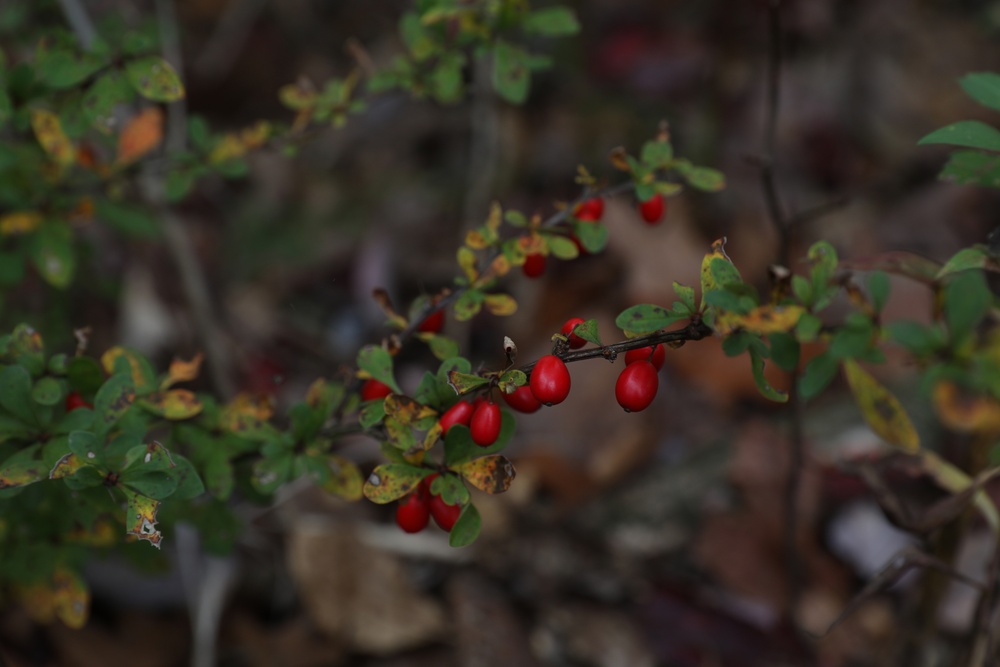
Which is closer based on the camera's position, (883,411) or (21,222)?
(883,411)

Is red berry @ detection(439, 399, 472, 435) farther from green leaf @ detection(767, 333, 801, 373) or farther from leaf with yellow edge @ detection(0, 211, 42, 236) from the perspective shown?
leaf with yellow edge @ detection(0, 211, 42, 236)

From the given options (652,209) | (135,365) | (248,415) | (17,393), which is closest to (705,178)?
(652,209)

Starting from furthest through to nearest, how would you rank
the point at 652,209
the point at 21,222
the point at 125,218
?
the point at 125,218
the point at 21,222
the point at 652,209

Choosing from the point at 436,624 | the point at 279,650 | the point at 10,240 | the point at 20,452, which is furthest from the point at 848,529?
the point at 10,240

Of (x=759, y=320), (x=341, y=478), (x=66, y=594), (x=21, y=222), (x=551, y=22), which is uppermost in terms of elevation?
(x=551, y=22)

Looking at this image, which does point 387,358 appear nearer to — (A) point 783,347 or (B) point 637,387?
(B) point 637,387

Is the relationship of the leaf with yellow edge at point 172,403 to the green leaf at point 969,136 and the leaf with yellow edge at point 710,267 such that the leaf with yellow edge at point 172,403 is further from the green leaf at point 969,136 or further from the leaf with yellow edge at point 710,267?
the green leaf at point 969,136
